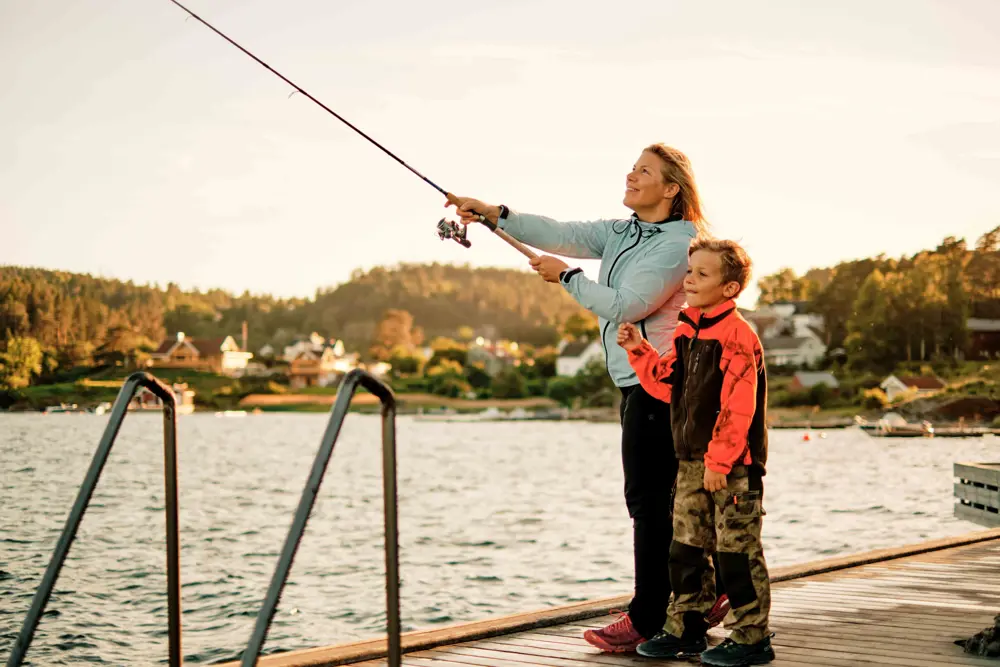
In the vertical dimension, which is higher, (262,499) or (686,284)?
(686,284)

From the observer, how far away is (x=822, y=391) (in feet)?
315

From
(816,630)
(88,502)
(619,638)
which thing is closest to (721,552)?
(619,638)

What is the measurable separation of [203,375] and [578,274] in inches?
4998

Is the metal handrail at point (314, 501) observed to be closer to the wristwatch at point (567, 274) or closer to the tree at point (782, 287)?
the wristwatch at point (567, 274)

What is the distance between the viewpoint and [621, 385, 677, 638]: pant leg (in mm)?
3807

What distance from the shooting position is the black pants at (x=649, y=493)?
3.81 m

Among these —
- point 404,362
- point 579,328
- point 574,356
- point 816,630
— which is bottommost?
point 816,630

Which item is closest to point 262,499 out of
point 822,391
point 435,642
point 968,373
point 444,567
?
point 444,567

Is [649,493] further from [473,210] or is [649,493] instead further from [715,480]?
[473,210]

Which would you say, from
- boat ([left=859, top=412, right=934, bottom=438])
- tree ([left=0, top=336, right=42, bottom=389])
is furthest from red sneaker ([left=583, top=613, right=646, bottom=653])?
tree ([left=0, top=336, right=42, bottom=389])

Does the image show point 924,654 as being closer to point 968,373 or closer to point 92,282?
point 968,373

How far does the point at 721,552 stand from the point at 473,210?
1.51 metres

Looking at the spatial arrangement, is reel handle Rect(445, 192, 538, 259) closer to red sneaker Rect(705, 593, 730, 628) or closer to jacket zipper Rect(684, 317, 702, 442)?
jacket zipper Rect(684, 317, 702, 442)

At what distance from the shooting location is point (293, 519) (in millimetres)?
2568
